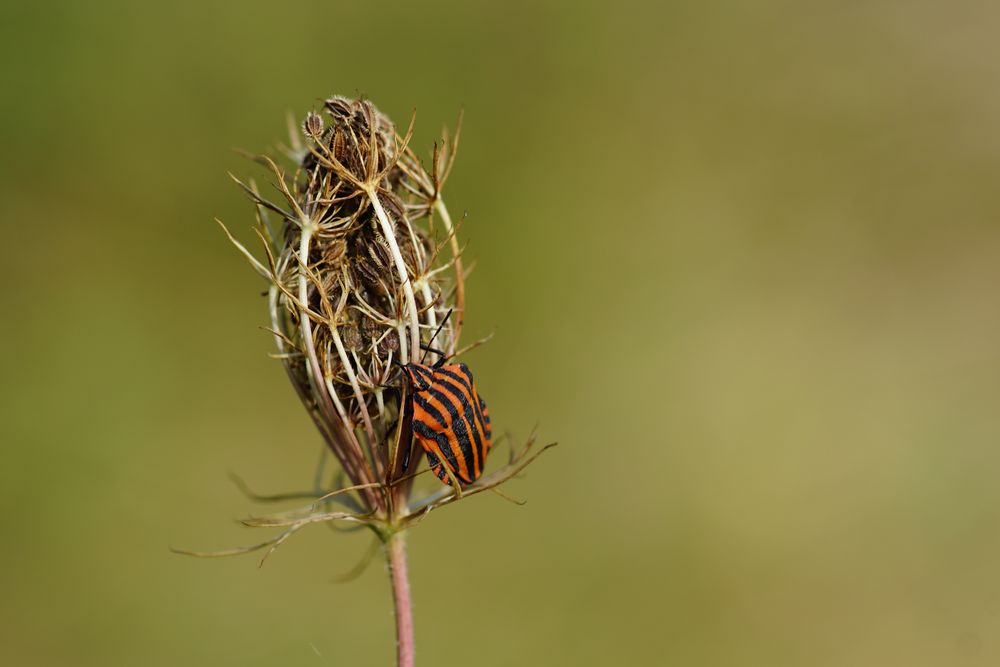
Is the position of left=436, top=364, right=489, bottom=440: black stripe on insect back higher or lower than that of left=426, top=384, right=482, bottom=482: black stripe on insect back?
higher

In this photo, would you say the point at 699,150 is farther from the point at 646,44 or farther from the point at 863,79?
the point at 863,79

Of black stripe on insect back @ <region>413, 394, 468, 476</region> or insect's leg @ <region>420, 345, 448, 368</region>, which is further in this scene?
insect's leg @ <region>420, 345, 448, 368</region>

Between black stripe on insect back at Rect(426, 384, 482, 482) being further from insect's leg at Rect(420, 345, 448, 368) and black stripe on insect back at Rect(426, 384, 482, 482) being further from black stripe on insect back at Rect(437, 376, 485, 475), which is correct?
insect's leg at Rect(420, 345, 448, 368)

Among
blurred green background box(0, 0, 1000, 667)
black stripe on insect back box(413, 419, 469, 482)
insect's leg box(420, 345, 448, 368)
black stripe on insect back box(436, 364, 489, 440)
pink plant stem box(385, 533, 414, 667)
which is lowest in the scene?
pink plant stem box(385, 533, 414, 667)

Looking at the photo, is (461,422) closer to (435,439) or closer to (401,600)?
(435,439)

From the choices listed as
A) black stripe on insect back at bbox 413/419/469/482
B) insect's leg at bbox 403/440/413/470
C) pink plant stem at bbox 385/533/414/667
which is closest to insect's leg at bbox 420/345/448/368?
black stripe on insect back at bbox 413/419/469/482

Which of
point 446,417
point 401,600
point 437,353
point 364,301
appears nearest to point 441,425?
point 446,417

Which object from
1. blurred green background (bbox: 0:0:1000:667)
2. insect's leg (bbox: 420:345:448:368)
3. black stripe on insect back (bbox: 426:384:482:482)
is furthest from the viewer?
blurred green background (bbox: 0:0:1000:667)

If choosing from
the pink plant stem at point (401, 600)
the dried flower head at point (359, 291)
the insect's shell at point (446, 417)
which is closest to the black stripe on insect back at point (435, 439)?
the insect's shell at point (446, 417)
